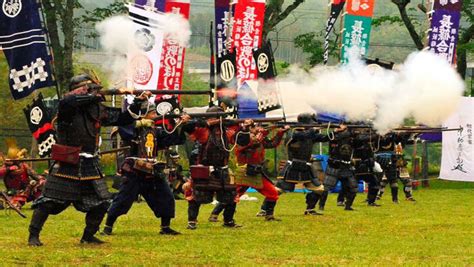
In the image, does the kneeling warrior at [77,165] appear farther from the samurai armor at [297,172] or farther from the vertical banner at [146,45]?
the vertical banner at [146,45]

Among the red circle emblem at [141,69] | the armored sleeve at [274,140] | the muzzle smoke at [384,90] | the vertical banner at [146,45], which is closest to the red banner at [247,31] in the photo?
the vertical banner at [146,45]

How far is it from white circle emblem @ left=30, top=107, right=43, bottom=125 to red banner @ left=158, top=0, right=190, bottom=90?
7.25m

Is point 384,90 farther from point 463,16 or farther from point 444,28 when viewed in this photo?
point 463,16

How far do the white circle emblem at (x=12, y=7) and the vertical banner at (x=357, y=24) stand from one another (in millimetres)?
11871

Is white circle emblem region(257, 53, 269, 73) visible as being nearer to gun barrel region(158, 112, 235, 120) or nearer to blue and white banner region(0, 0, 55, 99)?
blue and white banner region(0, 0, 55, 99)

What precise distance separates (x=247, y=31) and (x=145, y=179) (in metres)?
14.2

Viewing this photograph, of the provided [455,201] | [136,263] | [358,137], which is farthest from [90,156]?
[455,201]

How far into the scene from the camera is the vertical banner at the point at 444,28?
95.1ft

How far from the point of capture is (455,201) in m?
25.4

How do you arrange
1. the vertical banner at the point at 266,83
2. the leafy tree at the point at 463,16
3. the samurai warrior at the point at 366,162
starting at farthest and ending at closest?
the leafy tree at the point at 463,16 < the samurai warrior at the point at 366,162 < the vertical banner at the point at 266,83

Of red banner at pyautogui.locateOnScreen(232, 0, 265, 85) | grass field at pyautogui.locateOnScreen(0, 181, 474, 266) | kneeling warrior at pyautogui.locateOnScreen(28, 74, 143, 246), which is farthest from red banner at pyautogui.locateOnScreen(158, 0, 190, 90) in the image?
kneeling warrior at pyautogui.locateOnScreen(28, 74, 143, 246)

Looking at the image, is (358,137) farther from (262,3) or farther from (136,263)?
(136,263)

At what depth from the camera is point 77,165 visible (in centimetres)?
1126

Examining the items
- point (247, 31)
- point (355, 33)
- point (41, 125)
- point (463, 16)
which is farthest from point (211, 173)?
point (463, 16)
